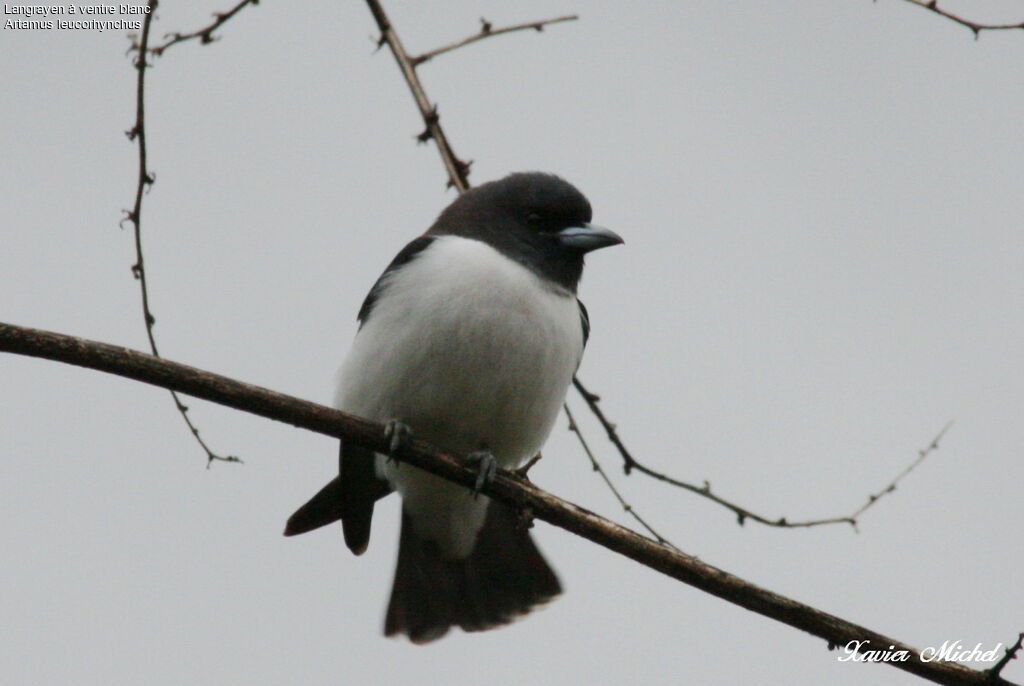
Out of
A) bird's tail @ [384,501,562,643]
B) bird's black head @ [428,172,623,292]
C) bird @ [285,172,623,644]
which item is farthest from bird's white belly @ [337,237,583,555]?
bird's tail @ [384,501,562,643]

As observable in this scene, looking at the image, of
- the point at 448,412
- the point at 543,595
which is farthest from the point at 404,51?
the point at 543,595

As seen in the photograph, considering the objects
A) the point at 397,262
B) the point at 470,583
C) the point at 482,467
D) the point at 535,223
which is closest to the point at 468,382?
the point at 482,467

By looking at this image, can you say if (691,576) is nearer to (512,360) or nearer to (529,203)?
(512,360)

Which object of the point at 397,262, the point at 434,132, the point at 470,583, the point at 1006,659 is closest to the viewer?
the point at 1006,659

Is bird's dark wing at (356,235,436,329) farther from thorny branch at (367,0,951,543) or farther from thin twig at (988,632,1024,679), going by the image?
thin twig at (988,632,1024,679)

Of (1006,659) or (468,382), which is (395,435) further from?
(1006,659)

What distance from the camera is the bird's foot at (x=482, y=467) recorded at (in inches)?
188

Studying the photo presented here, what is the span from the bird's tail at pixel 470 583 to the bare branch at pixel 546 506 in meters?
2.12

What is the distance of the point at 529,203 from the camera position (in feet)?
20.1

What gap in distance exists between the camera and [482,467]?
16.2ft

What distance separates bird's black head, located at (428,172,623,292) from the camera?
5.91m

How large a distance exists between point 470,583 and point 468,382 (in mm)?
1805

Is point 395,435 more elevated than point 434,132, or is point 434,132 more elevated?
point 434,132

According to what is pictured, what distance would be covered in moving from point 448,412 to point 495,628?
180cm
